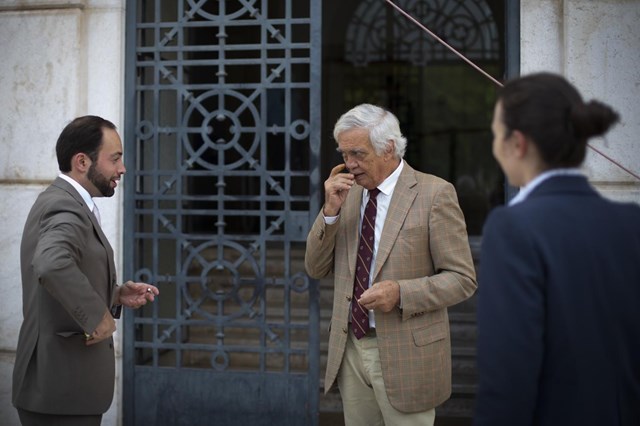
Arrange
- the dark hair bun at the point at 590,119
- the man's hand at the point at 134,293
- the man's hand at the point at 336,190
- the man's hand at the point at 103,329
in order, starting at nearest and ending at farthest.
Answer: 1. the dark hair bun at the point at 590,119
2. the man's hand at the point at 103,329
3. the man's hand at the point at 336,190
4. the man's hand at the point at 134,293

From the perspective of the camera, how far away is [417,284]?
10.5 feet

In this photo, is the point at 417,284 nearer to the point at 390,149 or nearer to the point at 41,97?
the point at 390,149

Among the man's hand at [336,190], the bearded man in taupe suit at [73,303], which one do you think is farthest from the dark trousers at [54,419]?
the man's hand at [336,190]

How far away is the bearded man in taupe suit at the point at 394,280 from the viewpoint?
323 cm

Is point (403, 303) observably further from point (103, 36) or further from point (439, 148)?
point (439, 148)

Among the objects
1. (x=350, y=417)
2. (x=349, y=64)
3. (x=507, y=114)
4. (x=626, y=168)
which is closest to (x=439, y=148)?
(x=349, y=64)

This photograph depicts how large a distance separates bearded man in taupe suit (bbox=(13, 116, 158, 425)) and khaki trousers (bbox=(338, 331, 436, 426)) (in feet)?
3.52

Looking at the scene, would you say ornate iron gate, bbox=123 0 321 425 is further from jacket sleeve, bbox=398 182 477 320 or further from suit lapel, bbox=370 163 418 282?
jacket sleeve, bbox=398 182 477 320

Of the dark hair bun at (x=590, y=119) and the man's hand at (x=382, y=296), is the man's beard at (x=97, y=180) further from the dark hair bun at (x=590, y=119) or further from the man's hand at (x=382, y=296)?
the dark hair bun at (x=590, y=119)

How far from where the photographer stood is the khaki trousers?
331 centimetres

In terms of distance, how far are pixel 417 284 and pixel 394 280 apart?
5.2 inches

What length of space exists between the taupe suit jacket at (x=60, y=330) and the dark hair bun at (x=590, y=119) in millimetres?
1917

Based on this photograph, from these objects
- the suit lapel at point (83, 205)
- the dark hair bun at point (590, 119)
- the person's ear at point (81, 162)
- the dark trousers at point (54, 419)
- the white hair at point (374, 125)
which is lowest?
the dark trousers at point (54, 419)

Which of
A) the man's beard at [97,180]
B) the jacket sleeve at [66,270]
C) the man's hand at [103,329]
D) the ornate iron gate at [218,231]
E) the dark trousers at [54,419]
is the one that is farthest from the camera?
the ornate iron gate at [218,231]
